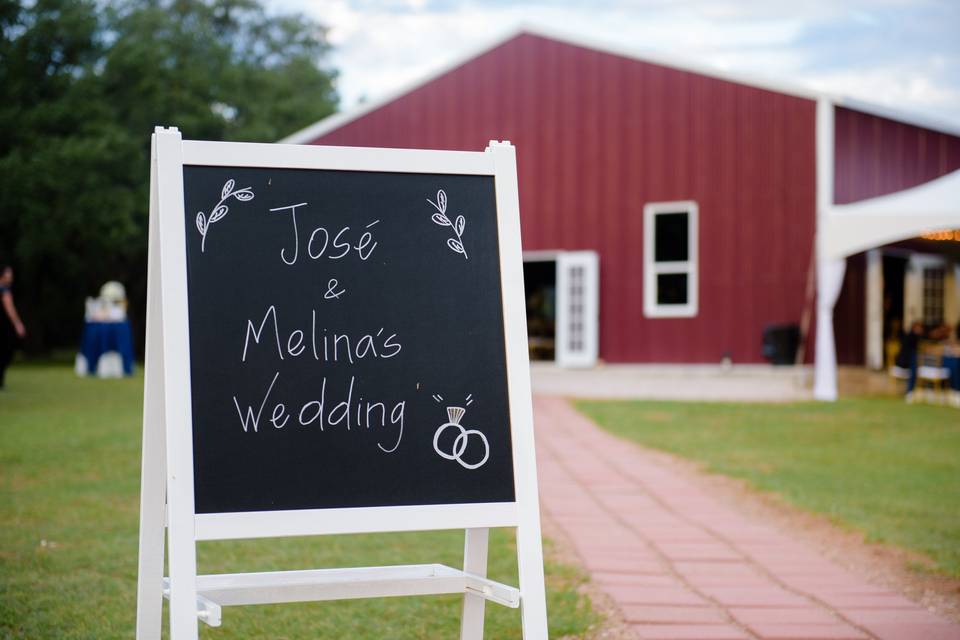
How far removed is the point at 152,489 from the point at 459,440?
0.91 metres

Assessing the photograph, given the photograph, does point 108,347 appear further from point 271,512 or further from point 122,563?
point 271,512

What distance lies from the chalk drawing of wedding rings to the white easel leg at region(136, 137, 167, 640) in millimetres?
808

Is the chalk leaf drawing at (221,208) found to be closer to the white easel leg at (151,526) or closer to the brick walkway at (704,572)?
the white easel leg at (151,526)

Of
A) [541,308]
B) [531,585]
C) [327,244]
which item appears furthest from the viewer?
[541,308]

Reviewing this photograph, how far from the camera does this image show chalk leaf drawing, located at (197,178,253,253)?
317 cm

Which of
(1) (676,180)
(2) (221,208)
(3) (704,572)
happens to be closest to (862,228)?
(1) (676,180)

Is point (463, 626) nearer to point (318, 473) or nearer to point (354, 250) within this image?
point (318, 473)

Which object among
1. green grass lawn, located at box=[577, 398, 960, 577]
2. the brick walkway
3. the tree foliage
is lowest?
green grass lawn, located at box=[577, 398, 960, 577]

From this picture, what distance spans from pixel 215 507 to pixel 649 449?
8188 mm

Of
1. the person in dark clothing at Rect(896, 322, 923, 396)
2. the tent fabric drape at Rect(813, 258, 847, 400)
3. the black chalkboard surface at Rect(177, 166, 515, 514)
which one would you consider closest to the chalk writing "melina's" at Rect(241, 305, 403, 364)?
the black chalkboard surface at Rect(177, 166, 515, 514)

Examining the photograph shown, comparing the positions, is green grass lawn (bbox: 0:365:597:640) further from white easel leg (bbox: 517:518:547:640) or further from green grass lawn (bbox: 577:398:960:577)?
green grass lawn (bbox: 577:398:960:577)

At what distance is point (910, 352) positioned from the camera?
639 inches

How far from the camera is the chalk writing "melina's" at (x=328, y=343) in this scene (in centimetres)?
317

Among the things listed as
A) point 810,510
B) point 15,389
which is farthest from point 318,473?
point 15,389
